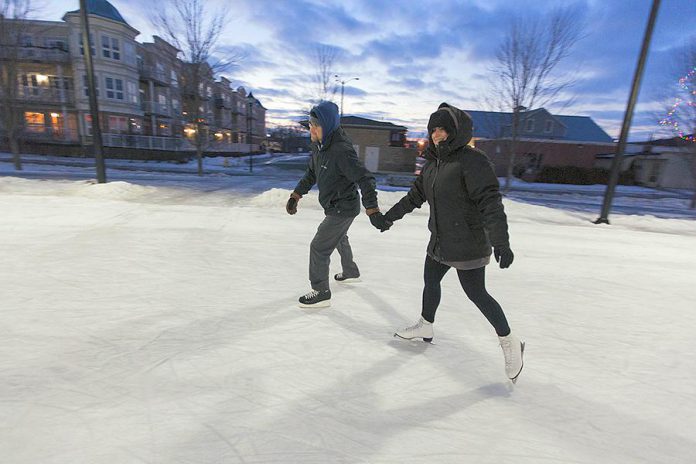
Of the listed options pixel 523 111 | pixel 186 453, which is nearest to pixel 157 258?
pixel 186 453

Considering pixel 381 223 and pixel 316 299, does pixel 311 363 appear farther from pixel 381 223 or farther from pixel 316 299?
pixel 381 223

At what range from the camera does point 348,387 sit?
226 centimetres

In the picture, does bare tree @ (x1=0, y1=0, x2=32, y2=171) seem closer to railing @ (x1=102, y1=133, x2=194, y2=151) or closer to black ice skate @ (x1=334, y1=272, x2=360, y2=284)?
railing @ (x1=102, y1=133, x2=194, y2=151)

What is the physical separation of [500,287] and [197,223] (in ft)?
17.3

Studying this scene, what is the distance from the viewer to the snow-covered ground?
1.82 meters

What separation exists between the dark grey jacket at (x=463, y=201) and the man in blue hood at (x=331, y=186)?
28.8 inches

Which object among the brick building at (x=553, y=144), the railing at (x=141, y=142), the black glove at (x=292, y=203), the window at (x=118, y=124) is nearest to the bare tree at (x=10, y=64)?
the railing at (x=141, y=142)

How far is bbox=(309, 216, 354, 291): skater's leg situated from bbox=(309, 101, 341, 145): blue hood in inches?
30.4

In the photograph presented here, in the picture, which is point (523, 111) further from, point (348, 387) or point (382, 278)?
point (348, 387)

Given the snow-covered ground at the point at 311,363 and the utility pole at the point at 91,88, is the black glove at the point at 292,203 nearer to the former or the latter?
the snow-covered ground at the point at 311,363

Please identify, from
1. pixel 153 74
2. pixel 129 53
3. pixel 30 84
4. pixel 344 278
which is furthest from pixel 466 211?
pixel 30 84

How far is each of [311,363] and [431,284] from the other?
1.10 meters

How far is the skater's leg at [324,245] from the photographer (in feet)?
10.6

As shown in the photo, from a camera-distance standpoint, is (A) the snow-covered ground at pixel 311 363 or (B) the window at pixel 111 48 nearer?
(A) the snow-covered ground at pixel 311 363
